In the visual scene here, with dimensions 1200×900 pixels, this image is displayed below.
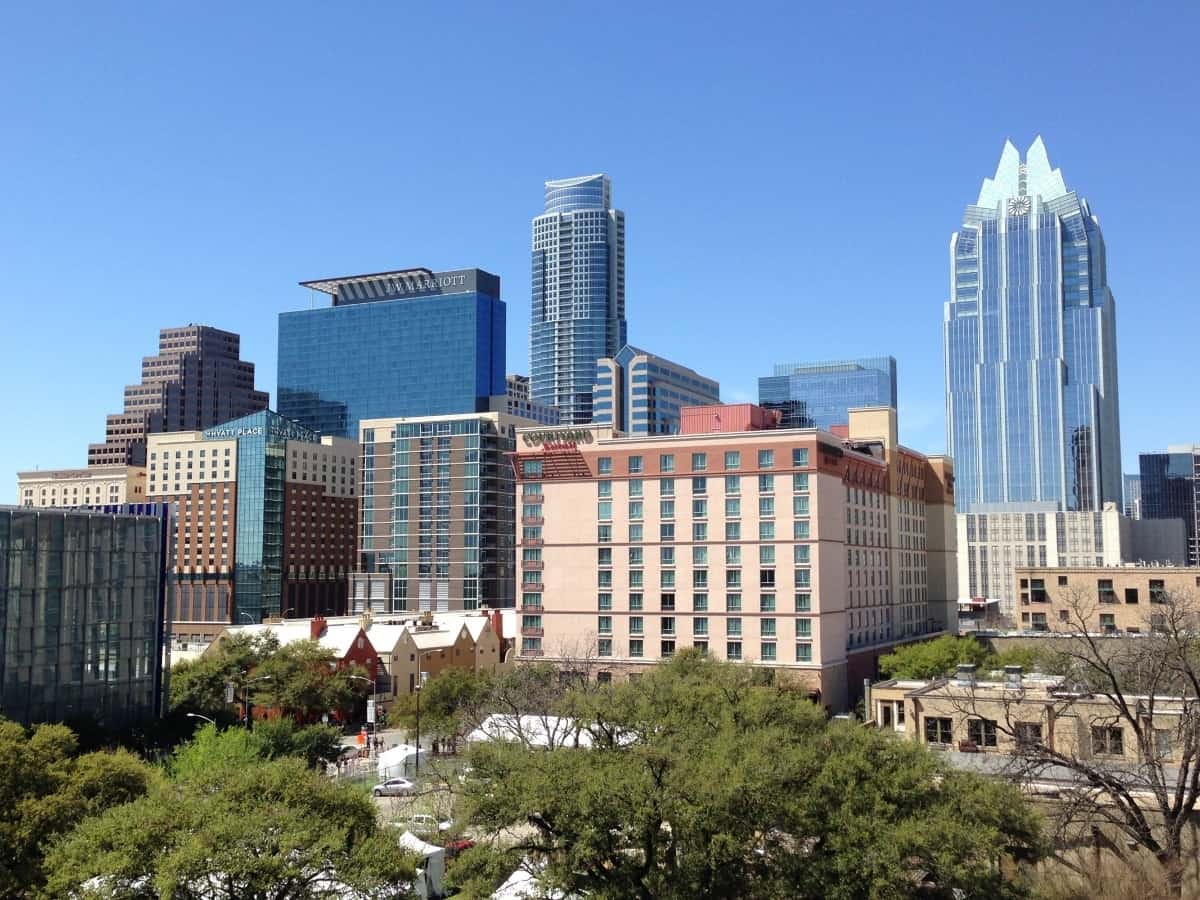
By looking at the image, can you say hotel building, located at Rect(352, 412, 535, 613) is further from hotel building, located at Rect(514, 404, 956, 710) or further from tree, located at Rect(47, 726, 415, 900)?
tree, located at Rect(47, 726, 415, 900)

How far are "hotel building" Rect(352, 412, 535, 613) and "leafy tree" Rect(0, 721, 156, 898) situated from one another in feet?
463

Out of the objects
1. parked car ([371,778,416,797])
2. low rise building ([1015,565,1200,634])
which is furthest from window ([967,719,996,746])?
low rise building ([1015,565,1200,634])

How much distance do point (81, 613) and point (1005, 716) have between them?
6062 cm

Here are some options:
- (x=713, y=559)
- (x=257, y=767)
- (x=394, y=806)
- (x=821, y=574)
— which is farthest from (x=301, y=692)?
(x=257, y=767)

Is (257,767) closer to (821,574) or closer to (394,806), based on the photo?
(394,806)

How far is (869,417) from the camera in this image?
442 feet

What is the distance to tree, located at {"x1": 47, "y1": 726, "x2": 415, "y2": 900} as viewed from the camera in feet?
111

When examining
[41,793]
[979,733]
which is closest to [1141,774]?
[979,733]

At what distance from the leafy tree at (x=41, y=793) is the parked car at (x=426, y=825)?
43.3ft

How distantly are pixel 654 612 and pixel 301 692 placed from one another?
33.5m

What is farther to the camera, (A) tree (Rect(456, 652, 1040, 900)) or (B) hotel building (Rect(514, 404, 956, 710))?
(B) hotel building (Rect(514, 404, 956, 710))

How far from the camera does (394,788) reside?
7431 centimetres

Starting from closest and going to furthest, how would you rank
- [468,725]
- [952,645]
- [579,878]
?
1. [579,878]
2. [468,725]
3. [952,645]

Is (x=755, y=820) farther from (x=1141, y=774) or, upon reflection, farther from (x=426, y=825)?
(x=426, y=825)
